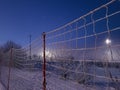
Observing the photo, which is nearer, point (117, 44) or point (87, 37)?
point (117, 44)

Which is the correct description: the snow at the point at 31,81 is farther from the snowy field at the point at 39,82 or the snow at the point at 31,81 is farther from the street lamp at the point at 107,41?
the street lamp at the point at 107,41

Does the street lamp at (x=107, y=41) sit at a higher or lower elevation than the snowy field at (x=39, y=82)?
higher

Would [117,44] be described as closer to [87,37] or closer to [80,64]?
[87,37]

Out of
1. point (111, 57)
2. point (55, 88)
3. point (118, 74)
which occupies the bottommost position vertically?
point (55, 88)

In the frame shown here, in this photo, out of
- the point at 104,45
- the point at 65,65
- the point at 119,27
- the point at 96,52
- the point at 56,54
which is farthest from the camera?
the point at 56,54

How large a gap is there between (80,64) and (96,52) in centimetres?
49

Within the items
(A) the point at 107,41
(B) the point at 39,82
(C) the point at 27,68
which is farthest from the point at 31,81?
(A) the point at 107,41

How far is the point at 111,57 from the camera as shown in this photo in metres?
1.81

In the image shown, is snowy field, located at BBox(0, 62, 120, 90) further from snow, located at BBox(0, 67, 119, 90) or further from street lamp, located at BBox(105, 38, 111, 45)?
street lamp, located at BBox(105, 38, 111, 45)

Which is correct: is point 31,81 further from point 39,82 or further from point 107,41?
point 107,41

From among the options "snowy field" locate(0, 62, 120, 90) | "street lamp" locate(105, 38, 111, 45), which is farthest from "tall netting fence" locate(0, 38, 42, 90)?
"street lamp" locate(105, 38, 111, 45)

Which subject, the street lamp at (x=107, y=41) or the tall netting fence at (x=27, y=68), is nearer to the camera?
the street lamp at (x=107, y=41)

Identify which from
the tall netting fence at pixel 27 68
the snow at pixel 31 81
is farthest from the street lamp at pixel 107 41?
the snow at pixel 31 81

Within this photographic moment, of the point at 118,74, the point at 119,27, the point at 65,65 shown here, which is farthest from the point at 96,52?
the point at 65,65
